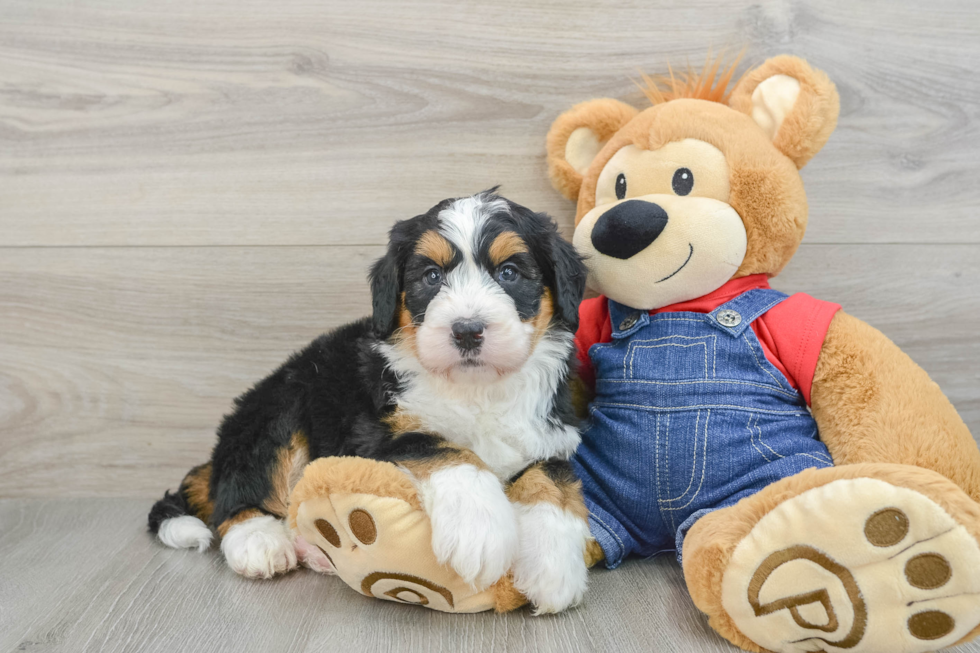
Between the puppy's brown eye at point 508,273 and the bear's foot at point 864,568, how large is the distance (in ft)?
2.27

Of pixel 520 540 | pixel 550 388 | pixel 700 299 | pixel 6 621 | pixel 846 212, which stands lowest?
pixel 6 621

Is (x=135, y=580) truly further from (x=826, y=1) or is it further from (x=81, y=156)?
(x=826, y=1)

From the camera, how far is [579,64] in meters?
2.06

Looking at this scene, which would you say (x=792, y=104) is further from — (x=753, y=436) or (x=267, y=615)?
(x=267, y=615)

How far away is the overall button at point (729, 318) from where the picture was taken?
5.20ft

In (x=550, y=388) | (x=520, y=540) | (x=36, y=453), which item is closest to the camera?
(x=520, y=540)

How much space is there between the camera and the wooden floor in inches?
80.9

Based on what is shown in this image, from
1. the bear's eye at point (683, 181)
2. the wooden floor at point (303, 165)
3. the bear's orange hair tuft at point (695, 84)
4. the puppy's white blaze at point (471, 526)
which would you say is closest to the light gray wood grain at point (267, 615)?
the puppy's white blaze at point (471, 526)

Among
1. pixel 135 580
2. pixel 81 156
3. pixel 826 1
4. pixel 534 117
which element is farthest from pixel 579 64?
pixel 135 580

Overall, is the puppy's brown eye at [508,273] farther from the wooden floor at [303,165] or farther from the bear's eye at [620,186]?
the wooden floor at [303,165]

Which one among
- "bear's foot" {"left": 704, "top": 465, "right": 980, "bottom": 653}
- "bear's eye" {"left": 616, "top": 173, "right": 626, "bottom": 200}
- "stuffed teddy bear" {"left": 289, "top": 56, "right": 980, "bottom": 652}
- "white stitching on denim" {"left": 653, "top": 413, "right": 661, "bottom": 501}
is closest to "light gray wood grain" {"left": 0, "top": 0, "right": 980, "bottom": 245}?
"stuffed teddy bear" {"left": 289, "top": 56, "right": 980, "bottom": 652}

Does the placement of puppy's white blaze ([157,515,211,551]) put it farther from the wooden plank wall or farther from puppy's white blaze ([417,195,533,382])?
puppy's white blaze ([417,195,533,382])

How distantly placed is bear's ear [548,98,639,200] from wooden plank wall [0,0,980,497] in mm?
182

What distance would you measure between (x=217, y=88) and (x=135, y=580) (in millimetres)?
1432
